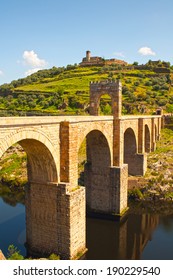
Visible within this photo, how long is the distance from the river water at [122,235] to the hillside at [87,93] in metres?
21.1

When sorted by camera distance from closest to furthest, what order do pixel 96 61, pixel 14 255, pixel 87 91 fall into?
pixel 14 255 < pixel 87 91 < pixel 96 61

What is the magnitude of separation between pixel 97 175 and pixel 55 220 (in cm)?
894

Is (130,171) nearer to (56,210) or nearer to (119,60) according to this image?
(56,210)

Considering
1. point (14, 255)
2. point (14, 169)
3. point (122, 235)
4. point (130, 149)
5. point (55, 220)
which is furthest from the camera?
point (14, 169)

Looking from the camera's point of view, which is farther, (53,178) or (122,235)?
(122,235)

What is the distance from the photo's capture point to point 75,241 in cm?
1614

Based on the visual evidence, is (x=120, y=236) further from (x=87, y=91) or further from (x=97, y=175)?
(x=87, y=91)

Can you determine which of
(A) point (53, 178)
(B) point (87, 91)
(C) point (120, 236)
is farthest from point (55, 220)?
(B) point (87, 91)

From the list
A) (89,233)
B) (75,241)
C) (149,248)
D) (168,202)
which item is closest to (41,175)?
(75,241)

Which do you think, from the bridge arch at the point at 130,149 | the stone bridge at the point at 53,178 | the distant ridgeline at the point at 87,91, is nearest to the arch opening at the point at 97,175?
the stone bridge at the point at 53,178

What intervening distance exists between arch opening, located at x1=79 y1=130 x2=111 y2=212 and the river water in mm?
1529

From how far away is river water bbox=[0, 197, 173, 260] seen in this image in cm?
1852

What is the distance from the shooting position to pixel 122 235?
836 inches

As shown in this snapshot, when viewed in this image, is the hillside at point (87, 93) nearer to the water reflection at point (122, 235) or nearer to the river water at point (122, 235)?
the river water at point (122, 235)
